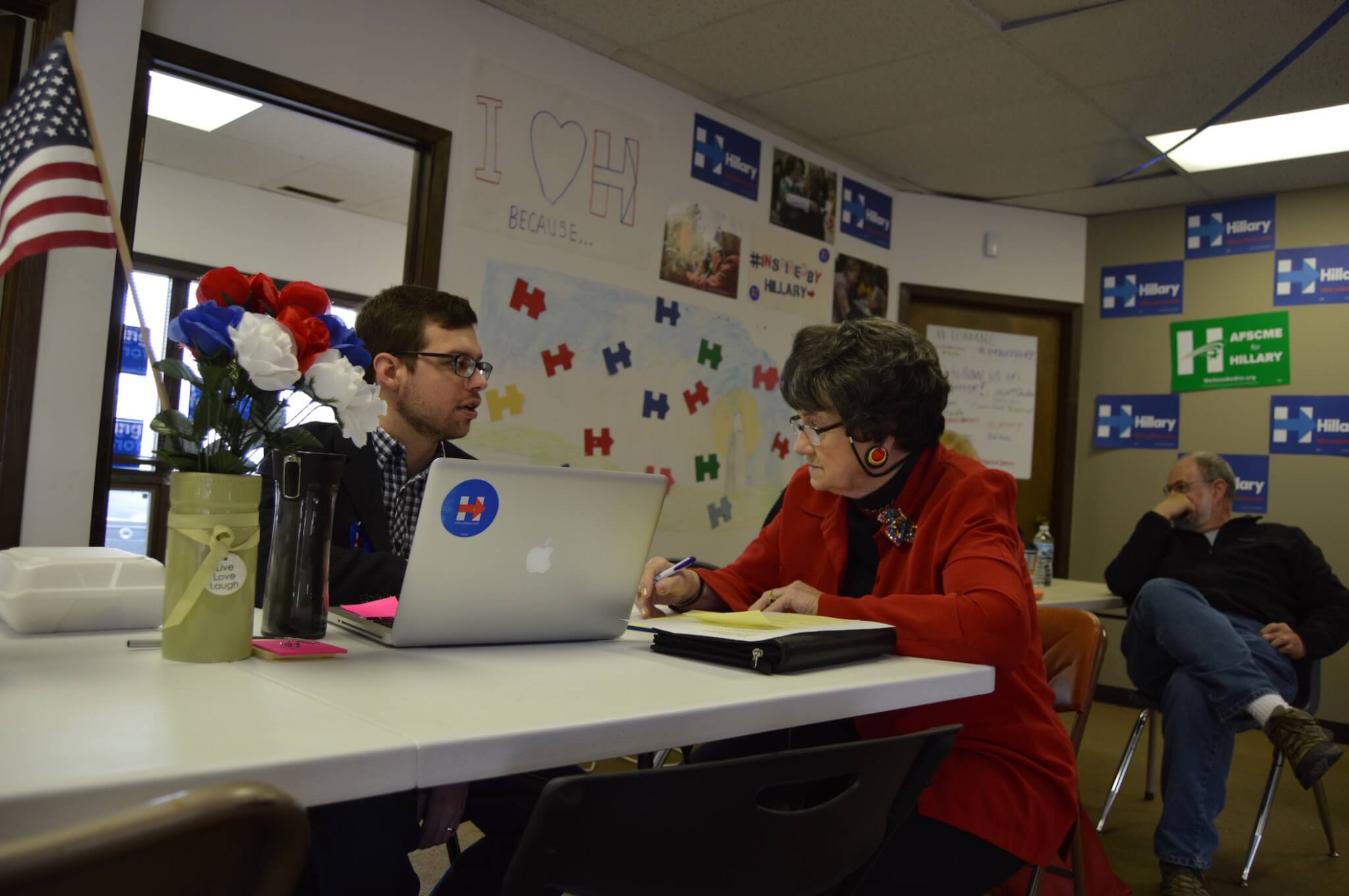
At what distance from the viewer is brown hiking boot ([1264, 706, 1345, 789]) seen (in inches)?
96.7

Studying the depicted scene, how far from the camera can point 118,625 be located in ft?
3.82

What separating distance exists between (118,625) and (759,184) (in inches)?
151

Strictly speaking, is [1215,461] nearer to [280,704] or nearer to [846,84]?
[846,84]

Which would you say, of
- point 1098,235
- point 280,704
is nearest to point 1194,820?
point 280,704

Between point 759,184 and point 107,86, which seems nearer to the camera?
point 107,86

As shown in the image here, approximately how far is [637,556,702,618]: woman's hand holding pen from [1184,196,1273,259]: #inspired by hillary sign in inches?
181

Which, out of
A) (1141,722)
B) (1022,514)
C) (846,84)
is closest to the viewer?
(1141,722)

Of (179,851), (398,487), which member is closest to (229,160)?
(398,487)

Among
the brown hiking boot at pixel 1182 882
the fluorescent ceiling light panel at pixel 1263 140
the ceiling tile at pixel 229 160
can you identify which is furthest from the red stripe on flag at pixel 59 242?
the ceiling tile at pixel 229 160

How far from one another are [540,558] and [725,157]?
138 inches

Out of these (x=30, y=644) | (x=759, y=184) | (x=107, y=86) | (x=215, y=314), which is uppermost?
(x=759, y=184)

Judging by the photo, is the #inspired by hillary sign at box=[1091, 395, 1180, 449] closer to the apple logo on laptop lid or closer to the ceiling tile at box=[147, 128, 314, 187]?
the ceiling tile at box=[147, 128, 314, 187]

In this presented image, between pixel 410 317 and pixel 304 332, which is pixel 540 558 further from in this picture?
pixel 410 317

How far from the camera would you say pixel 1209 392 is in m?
5.16
